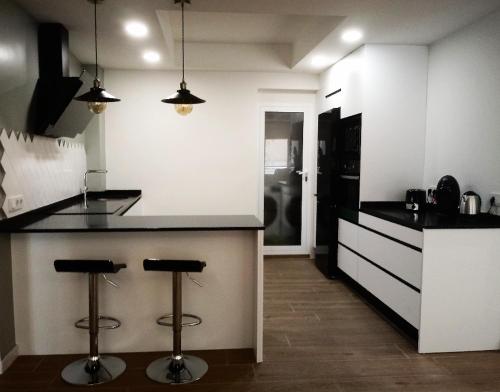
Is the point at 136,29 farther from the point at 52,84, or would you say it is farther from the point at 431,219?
the point at 431,219

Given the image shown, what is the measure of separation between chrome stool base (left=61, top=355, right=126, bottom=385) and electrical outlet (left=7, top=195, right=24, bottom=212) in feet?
3.88

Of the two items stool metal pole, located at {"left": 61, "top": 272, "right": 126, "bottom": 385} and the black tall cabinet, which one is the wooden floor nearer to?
stool metal pole, located at {"left": 61, "top": 272, "right": 126, "bottom": 385}

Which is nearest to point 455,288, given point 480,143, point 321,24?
point 480,143

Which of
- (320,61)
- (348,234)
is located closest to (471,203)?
(348,234)

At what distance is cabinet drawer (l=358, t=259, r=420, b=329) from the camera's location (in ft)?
10.7

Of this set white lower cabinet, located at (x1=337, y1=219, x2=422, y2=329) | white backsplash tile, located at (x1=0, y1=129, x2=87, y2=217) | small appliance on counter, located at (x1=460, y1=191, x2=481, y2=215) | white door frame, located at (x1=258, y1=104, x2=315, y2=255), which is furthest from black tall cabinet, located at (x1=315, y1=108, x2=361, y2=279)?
white backsplash tile, located at (x1=0, y1=129, x2=87, y2=217)

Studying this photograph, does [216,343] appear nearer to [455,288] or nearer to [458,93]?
[455,288]

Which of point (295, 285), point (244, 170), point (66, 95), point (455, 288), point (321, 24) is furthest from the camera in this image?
point (244, 170)

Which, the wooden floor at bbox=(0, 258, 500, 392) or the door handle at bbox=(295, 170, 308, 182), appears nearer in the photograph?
the wooden floor at bbox=(0, 258, 500, 392)

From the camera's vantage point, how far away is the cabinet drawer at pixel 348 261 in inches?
178

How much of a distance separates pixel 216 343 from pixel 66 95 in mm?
2354

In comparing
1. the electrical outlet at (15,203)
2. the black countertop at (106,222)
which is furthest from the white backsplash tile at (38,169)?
the black countertop at (106,222)

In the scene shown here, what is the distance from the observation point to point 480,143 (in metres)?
3.59

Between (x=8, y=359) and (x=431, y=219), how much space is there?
10.7 feet
